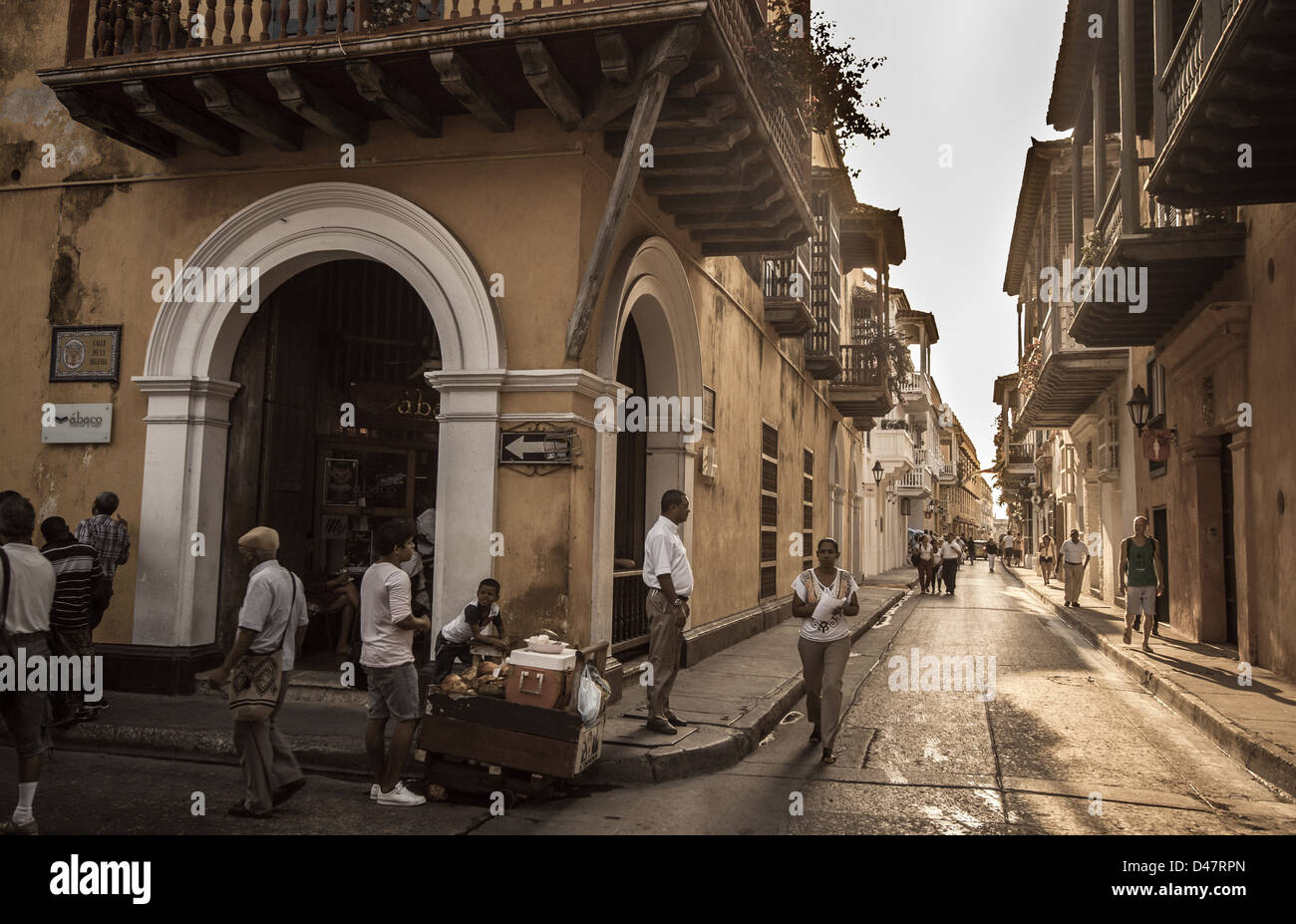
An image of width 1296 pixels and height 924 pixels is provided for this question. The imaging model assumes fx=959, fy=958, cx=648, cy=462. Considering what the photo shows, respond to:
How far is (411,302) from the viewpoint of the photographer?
1022 centimetres

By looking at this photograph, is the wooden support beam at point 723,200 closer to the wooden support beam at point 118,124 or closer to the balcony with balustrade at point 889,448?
the wooden support beam at point 118,124

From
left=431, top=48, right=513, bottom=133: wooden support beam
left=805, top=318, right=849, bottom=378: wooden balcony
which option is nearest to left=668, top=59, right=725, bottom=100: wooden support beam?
left=431, top=48, right=513, bottom=133: wooden support beam

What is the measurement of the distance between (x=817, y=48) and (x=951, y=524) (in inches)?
2785

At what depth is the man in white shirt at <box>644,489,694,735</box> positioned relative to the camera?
6848mm

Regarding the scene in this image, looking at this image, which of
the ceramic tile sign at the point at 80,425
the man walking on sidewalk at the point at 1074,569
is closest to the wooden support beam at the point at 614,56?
the ceramic tile sign at the point at 80,425

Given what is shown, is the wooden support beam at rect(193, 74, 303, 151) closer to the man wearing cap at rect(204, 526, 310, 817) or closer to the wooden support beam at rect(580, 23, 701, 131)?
the wooden support beam at rect(580, 23, 701, 131)

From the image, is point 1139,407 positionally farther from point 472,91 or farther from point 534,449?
point 472,91

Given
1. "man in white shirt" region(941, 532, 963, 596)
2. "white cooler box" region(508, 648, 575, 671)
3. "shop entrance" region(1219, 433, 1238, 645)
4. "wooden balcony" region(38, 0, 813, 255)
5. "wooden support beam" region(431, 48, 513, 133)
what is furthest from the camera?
"man in white shirt" region(941, 532, 963, 596)

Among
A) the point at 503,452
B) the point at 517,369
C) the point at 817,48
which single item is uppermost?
the point at 817,48

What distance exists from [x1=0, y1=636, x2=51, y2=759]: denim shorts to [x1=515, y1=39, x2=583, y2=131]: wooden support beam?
4.71 metres

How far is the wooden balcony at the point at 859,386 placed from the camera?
22.7m

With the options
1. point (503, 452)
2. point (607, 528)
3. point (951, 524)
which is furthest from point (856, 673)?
point (951, 524)
